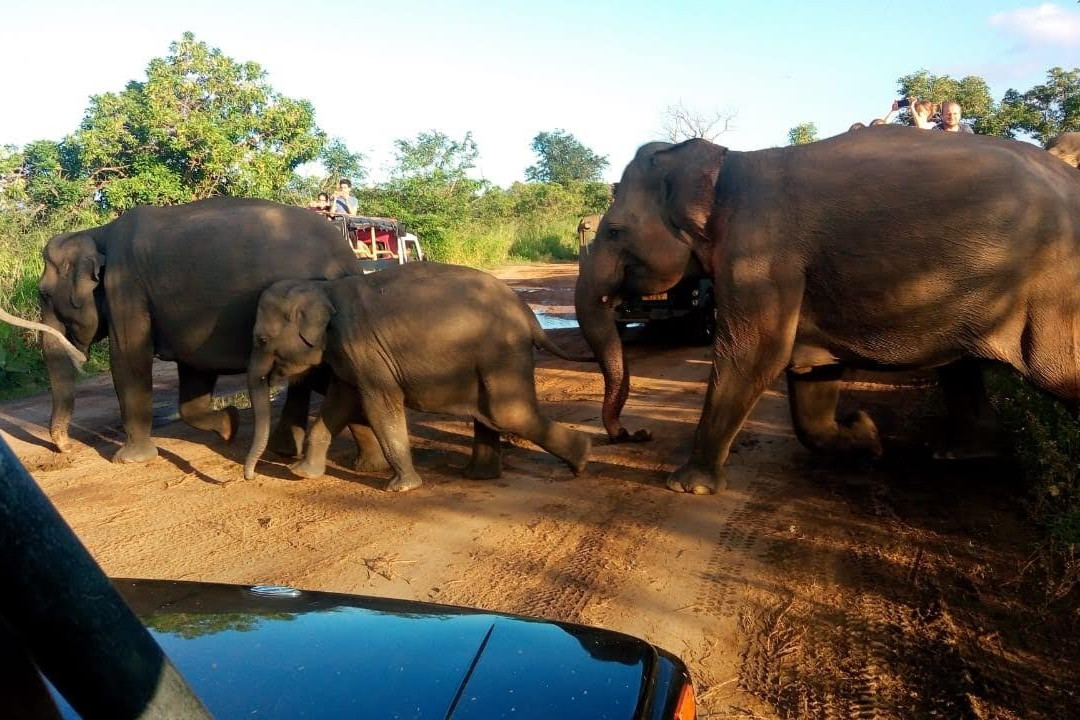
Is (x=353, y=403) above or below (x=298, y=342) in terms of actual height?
below

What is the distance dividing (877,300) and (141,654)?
4.76 metres

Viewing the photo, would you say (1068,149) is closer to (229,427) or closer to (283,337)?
(283,337)

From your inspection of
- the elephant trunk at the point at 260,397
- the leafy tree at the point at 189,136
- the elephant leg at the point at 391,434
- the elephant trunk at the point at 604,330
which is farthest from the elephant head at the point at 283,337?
the leafy tree at the point at 189,136

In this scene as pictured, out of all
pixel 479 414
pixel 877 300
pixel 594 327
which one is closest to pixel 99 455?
pixel 479 414

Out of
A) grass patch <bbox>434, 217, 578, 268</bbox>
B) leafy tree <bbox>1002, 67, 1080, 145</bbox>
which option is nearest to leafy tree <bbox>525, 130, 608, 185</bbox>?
grass patch <bbox>434, 217, 578, 268</bbox>

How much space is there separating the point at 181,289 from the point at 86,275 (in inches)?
37.0

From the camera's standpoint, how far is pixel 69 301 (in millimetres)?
7238

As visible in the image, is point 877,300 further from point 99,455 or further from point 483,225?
point 483,225

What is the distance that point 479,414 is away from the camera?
5938mm

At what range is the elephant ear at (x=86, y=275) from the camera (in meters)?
7.12

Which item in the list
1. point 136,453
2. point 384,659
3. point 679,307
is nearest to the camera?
point 384,659

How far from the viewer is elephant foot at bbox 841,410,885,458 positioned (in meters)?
5.93

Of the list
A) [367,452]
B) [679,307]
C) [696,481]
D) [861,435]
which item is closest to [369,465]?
[367,452]

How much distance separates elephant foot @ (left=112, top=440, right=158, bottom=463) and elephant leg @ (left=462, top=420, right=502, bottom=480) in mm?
2868
